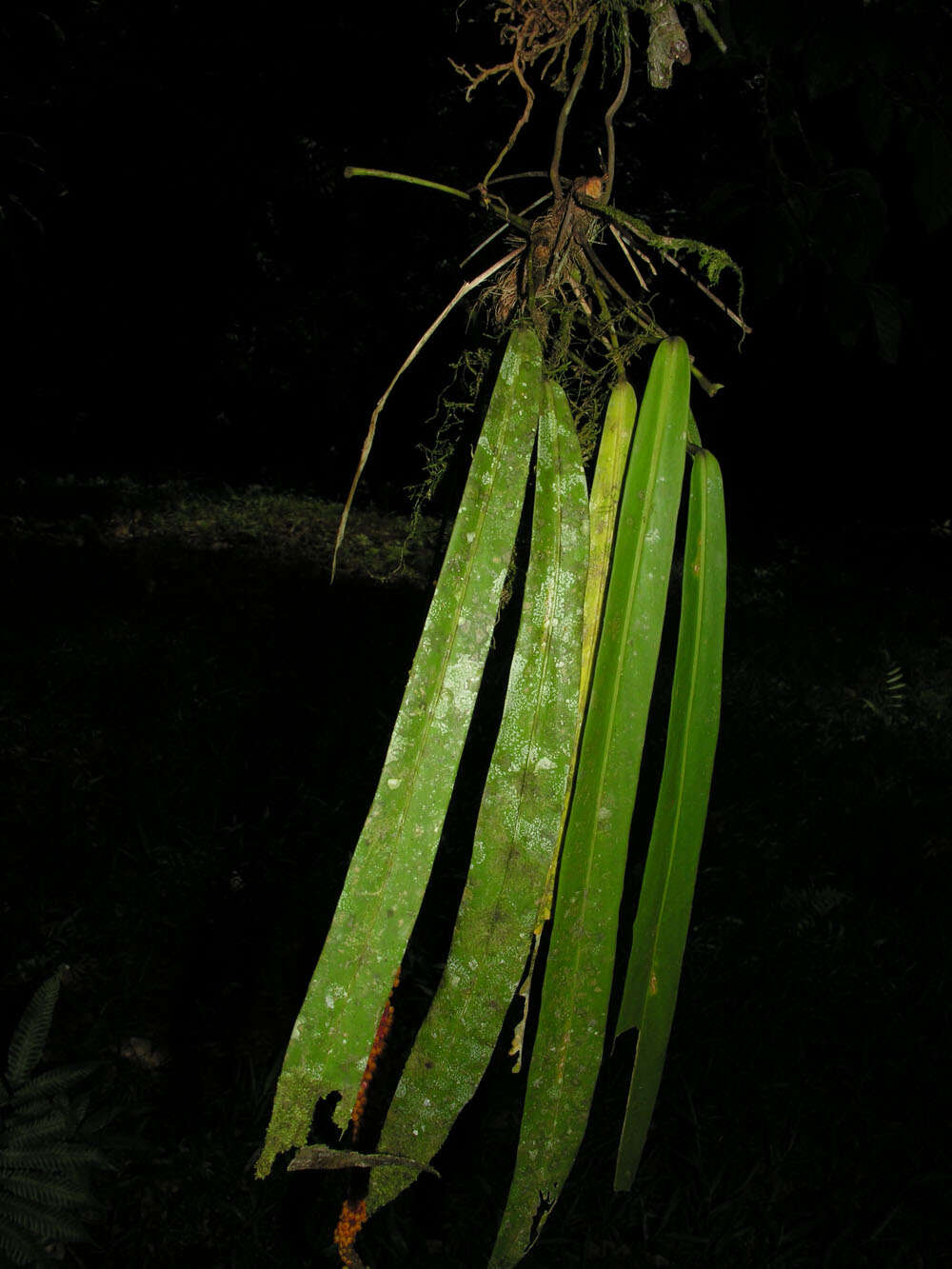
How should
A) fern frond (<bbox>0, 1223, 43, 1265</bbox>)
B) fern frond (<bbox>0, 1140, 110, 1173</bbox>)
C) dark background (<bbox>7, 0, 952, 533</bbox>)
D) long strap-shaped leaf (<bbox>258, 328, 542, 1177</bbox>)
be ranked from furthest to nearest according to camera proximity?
dark background (<bbox>7, 0, 952, 533</bbox>) < fern frond (<bbox>0, 1140, 110, 1173</bbox>) < fern frond (<bbox>0, 1223, 43, 1265</bbox>) < long strap-shaped leaf (<bbox>258, 328, 542, 1177</bbox>)

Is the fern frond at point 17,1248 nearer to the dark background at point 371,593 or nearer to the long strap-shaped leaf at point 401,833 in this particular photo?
the dark background at point 371,593

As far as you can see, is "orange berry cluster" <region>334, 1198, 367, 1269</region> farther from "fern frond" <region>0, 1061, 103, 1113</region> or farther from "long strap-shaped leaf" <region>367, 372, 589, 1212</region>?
"fern frond" <region>0, 1061, 103, 1113</region>

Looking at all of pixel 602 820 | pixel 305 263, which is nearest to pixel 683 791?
pixel 602 820

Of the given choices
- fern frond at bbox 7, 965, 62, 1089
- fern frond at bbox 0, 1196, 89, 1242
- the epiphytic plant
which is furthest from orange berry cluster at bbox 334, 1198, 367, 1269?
fern frond at bbox 7, 965, 62, 1089

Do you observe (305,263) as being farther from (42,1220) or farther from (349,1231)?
(349,1231)

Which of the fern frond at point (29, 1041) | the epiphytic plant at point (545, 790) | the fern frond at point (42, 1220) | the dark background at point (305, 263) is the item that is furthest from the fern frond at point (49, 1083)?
the dark background at point (305, 263)

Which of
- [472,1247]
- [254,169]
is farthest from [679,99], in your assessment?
[472,1247]

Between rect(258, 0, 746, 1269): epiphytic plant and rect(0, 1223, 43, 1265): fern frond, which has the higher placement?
rect(258, 0, 746, 1269): epiphytic plant
